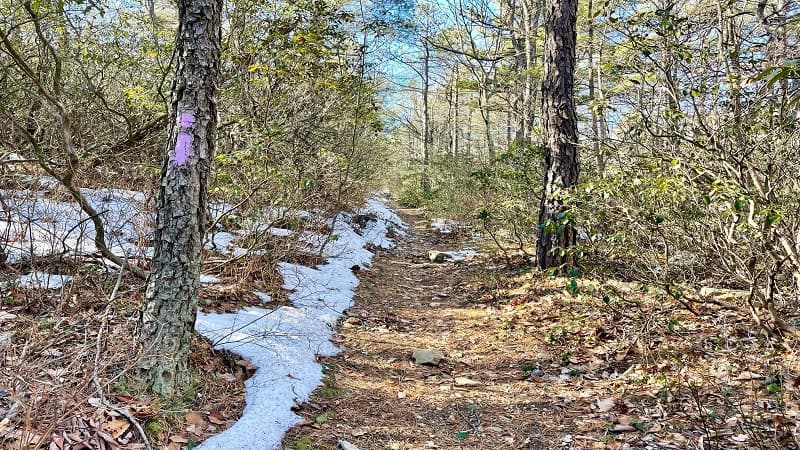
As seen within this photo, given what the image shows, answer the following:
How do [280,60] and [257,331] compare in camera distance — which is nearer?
[257,331]

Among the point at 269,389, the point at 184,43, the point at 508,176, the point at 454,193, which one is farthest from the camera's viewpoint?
the point at 454,193

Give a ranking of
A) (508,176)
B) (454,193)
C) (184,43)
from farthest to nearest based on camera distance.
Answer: (454,193), (508,176), (184,43)

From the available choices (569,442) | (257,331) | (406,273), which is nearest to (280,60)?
(257,331)

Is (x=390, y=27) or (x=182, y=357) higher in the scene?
(x=390, y=27)

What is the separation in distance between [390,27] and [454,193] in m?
6.20

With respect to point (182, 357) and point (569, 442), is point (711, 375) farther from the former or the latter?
point (182, 357)

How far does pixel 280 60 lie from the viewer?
555 centimetres

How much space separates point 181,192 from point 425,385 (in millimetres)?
2407

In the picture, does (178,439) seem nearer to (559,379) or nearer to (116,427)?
(116,427)

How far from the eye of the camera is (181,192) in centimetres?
294

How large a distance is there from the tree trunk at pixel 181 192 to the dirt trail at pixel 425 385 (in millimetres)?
928

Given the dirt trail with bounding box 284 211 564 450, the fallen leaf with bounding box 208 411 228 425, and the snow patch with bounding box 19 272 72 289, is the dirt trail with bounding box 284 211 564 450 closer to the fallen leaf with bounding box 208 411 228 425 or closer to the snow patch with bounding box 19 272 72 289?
the fallen leaf with bounding box 208 411 228 425

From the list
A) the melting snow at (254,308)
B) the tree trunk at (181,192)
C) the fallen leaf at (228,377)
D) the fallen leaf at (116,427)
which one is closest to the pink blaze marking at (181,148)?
the tree trunk at (181,192)

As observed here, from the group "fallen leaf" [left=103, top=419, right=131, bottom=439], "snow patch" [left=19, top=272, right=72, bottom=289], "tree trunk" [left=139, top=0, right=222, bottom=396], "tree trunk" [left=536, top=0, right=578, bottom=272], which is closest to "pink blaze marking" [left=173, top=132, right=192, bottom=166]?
"tree trunk" [left=139, top=0, right=222, bottom=396]
